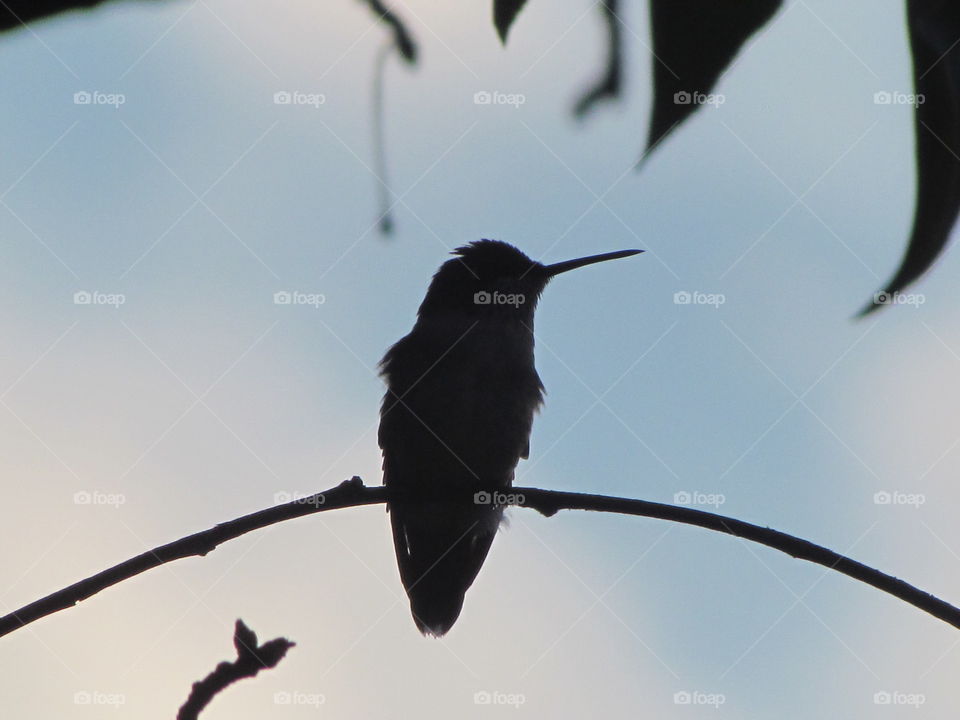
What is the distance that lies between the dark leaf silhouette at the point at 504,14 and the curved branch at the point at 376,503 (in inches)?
39.1

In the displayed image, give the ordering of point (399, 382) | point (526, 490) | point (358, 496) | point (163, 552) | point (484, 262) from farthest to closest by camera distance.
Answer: point (484, 262) < point (399, 382) < point (526, 490) < point (358, 496) < point (163, 552)

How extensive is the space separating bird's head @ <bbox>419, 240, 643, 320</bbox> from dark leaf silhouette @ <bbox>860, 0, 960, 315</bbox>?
167 inches

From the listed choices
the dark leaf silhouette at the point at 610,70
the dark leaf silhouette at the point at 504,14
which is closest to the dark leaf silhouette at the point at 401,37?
the dark leaf silhouette at the point at 504,14

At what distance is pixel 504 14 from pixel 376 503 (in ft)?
4.03

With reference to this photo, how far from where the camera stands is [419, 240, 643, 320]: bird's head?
5809 mm

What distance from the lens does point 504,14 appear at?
5.05 feet

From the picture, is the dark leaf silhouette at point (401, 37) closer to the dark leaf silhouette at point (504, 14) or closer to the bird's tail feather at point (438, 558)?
the dark leaf silhouette at point (504, 14)

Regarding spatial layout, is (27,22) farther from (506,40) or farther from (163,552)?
(163,552)

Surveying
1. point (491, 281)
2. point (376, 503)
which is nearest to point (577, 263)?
point (491, 281)

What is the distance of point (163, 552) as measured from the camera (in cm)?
183

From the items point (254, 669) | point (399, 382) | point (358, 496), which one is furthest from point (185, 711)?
point (399, 382)

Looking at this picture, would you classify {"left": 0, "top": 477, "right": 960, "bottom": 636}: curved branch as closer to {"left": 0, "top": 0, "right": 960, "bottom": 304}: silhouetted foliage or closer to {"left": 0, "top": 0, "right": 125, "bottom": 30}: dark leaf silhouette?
{"left": 0, "top": 0, "right": 960, "bottom": 304}: silhouetted foliage

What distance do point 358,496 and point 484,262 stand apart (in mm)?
4071

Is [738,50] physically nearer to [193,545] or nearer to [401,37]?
[401,37]
